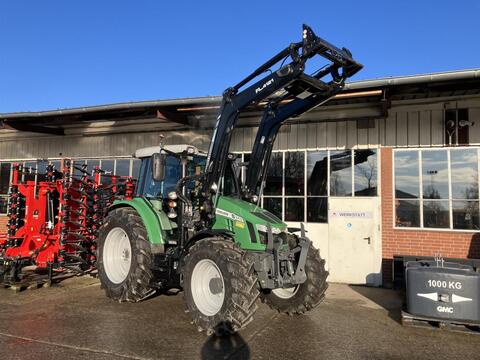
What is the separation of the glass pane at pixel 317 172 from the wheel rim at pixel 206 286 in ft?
17.3

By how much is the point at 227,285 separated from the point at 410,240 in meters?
5.78

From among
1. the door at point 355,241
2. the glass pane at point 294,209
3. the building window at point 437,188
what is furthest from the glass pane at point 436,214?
the glass pane at point 294,209

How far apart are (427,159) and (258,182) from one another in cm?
468

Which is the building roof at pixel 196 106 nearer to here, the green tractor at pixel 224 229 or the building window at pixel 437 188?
the green tractor at pixel 224 229

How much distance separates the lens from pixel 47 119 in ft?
40.1

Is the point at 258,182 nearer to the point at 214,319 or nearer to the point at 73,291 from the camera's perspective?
the point at 214,319

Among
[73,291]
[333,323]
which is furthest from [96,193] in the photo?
[333,323]

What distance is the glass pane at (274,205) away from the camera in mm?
10562

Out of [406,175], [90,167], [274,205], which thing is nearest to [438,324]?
[406,175]

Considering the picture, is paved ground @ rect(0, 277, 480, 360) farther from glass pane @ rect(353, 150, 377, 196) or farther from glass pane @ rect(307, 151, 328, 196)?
glass pane @ rect(307, 151, 328, 196)

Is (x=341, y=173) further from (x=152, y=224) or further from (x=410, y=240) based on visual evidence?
(x=152, y=224)

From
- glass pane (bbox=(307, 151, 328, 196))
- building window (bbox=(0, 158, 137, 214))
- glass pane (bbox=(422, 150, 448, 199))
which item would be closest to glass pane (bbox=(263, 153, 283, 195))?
glass pane (bbox=(307, 151, 328, 196))

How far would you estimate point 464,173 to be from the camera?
9.14 m

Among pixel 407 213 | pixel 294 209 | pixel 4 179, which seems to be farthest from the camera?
pixel 4 179
